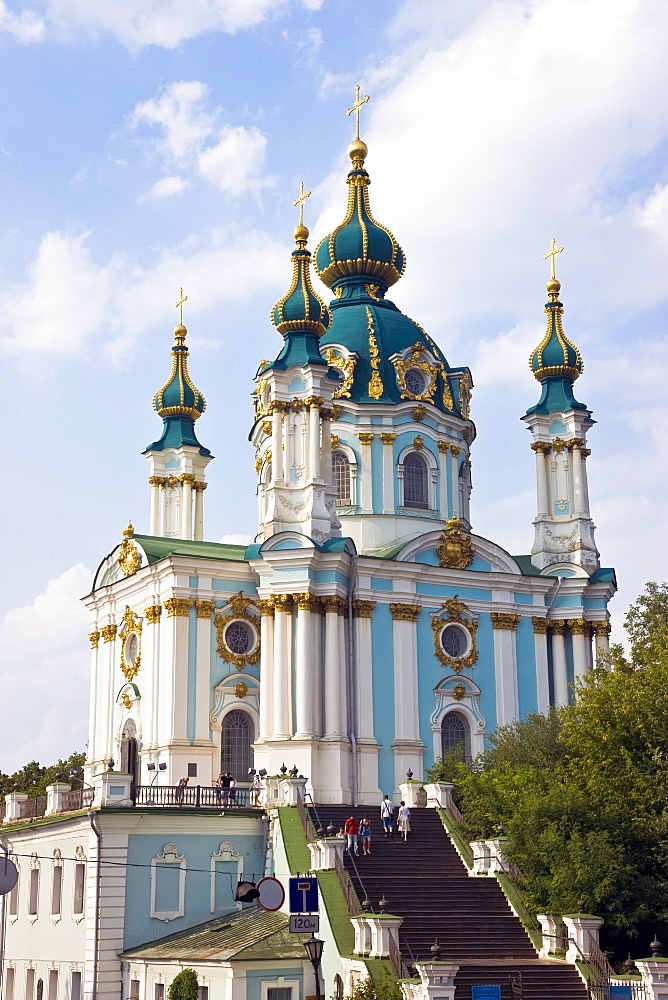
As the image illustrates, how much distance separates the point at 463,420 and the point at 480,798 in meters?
14.7

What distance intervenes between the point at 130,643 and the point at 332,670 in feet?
21.1

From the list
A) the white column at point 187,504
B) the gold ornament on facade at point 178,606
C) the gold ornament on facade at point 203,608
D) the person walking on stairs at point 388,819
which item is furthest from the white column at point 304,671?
the white column at point 187,504

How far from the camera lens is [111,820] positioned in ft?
88.6

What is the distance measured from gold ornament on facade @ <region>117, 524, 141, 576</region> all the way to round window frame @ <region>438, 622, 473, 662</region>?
815 centimetres

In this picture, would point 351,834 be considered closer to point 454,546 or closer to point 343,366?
point 454,546

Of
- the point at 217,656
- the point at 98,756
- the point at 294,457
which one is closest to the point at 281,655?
the point at 217,656

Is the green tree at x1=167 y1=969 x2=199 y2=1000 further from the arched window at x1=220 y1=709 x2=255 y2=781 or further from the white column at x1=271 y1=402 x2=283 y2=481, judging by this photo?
the white column at x1=271 y1=402 x2=283 y2=481

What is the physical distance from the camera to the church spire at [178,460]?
4309 centimetres

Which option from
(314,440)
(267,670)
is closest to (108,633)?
(267,670)

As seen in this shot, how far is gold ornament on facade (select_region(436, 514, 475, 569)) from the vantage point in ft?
123

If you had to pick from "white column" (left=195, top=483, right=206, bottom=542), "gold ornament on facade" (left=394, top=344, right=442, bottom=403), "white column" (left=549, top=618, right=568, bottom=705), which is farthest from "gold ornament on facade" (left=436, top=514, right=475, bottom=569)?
"white column" (left=195, top=483, right=206, bottom=542)

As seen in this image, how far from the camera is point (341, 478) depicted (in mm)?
39531

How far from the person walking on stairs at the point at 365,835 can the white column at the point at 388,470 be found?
478 inches

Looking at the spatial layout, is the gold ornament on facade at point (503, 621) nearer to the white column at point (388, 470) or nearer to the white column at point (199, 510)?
the white column at point (388, 470)
